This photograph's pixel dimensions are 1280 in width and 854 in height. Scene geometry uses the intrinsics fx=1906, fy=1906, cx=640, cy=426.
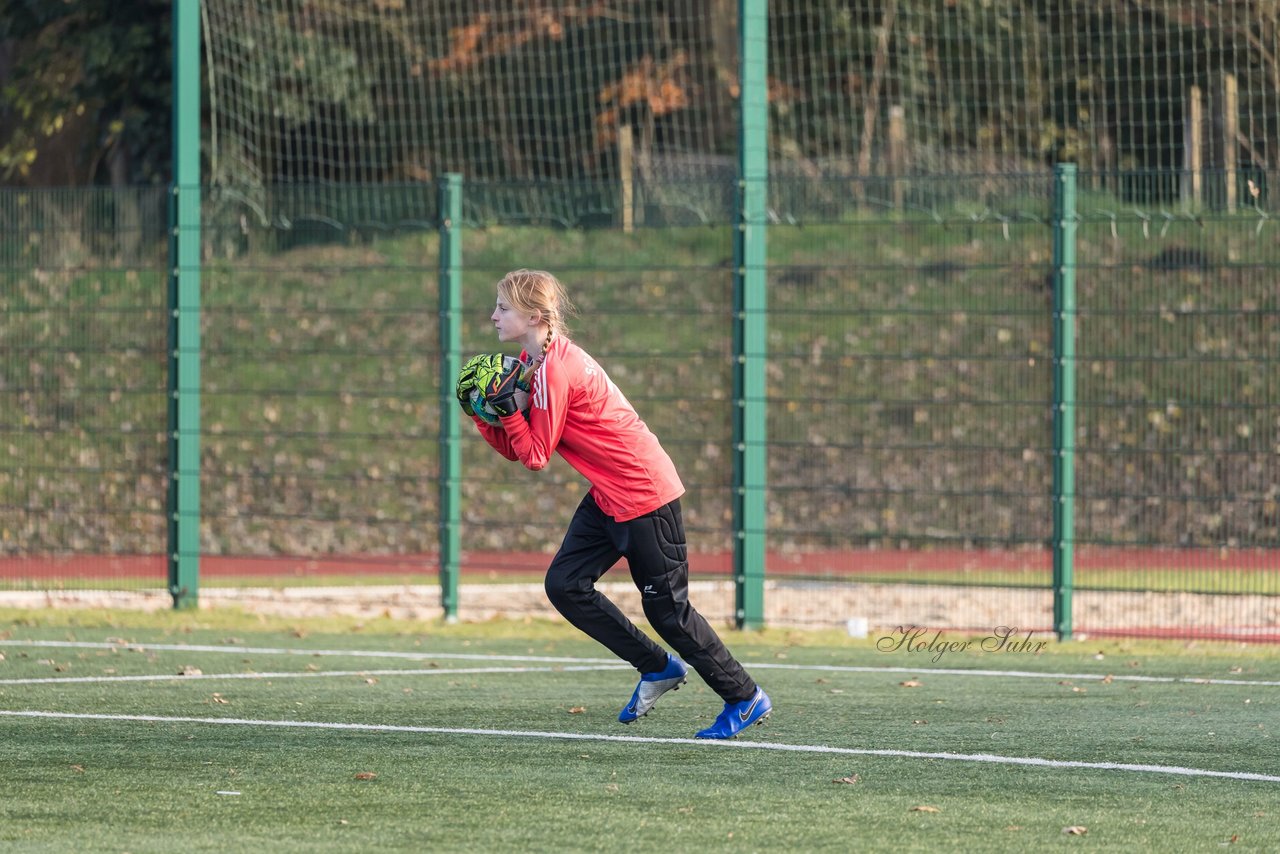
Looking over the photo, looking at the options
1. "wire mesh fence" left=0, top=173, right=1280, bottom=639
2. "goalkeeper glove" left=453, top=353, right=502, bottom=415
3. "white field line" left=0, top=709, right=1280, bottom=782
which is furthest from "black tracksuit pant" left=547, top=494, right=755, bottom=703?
"wire mesh fence" left=0, top=173, right=1280, bottom=639

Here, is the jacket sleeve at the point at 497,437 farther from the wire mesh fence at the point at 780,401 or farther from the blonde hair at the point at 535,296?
the wire mesh fence at the point at 780,401

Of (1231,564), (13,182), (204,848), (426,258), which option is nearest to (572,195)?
(1231,564)

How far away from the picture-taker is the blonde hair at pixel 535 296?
6.63 metres

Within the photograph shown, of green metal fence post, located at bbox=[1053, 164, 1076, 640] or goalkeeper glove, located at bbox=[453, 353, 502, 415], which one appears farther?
green metal fence post, located at bbox=[1053, 164, 1076, 640]

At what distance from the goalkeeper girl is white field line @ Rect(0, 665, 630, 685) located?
7.30 ft

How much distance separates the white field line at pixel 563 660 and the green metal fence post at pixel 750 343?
1768 millimetres

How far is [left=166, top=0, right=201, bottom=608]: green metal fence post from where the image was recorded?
12344mm

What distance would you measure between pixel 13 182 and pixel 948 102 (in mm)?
10747

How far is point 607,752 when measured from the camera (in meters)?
6.67

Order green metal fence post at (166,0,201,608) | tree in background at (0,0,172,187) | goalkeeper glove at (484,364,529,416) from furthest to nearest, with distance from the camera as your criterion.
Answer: tree in background at (0,0,172,187), green metal fence post at (166,0,201,608), goalkeeper glove at (484,364,529,416)

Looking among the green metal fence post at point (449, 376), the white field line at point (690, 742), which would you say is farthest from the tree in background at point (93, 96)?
the white field line at point (690, 742)

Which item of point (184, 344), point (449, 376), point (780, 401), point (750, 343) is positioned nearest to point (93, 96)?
point (184, 344)

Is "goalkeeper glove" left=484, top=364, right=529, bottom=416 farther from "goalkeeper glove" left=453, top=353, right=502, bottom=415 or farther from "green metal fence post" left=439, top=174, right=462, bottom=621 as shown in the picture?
"green metal fence post" left=439, top=174, right=462, bottom=621

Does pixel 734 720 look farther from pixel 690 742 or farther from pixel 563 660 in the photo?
pixel 563 660
